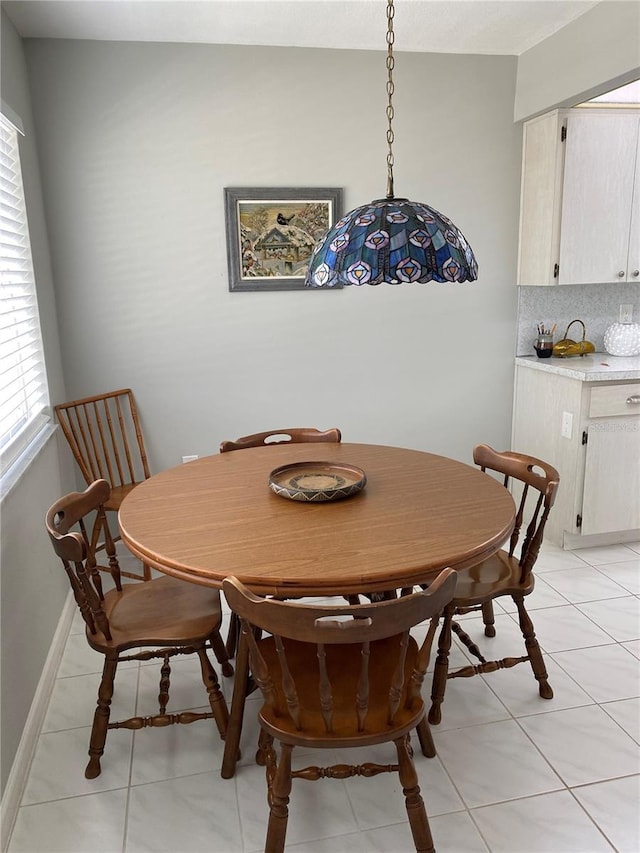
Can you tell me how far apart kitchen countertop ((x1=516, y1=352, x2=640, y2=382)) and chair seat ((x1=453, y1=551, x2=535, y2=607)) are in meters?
1.35

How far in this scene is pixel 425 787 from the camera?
6.42ft

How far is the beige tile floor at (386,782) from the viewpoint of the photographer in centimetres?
179

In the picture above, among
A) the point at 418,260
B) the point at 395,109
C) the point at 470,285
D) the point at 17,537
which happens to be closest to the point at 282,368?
the point at 470,285

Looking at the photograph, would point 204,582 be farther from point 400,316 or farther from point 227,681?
point 400,316

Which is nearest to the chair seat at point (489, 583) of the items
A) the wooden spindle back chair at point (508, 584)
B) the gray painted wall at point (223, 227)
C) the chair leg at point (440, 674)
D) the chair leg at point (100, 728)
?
the wooden spindle back chair at point (508, 584)

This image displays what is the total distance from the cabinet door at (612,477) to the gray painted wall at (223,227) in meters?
0.73

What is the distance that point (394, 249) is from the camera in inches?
66.0

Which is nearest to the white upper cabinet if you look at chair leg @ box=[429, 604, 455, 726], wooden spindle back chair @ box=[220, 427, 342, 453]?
wooden spindle back chair @ box=[220, 427, 342, 453]

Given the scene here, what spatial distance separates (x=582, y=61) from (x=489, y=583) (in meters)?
2.45

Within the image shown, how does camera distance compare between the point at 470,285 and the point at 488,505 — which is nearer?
the point at 488,505

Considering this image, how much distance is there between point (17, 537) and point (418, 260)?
5.28ft

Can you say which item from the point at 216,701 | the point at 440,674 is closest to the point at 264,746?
the point at 216,701

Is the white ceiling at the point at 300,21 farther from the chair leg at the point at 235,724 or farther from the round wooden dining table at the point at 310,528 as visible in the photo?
the chair leg at the point at 235,724

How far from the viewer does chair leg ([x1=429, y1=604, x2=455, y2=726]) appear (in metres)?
2.03
